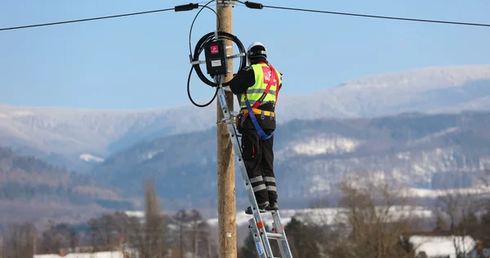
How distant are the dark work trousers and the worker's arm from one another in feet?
2.17

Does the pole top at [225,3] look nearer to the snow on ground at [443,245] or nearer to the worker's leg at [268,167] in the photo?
the worker's leg at [268,167]

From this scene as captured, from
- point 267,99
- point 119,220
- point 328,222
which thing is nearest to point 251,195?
point 267,99

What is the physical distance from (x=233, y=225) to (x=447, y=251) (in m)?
109

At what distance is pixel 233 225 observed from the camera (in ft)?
50.8

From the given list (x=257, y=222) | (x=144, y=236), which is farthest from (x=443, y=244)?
(x=257, y=222)

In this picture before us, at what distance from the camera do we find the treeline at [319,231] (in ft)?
291

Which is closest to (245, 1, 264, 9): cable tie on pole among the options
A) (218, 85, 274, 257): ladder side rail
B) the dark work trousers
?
(218, 85, 274, 257): ladder side rail

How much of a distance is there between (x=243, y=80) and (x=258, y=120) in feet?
2.25

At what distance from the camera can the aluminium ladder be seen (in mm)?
13797

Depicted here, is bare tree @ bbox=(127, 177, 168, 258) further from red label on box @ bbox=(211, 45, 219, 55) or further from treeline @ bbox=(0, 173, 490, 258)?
red label on box @ bbox=(211, 45, 219, 55)

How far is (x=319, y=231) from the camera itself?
112 m

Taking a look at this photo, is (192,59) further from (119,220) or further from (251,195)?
(119,220)

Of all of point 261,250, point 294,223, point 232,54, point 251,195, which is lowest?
point 261,250

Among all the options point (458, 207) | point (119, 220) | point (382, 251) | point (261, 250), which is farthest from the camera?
point (119, 220)
